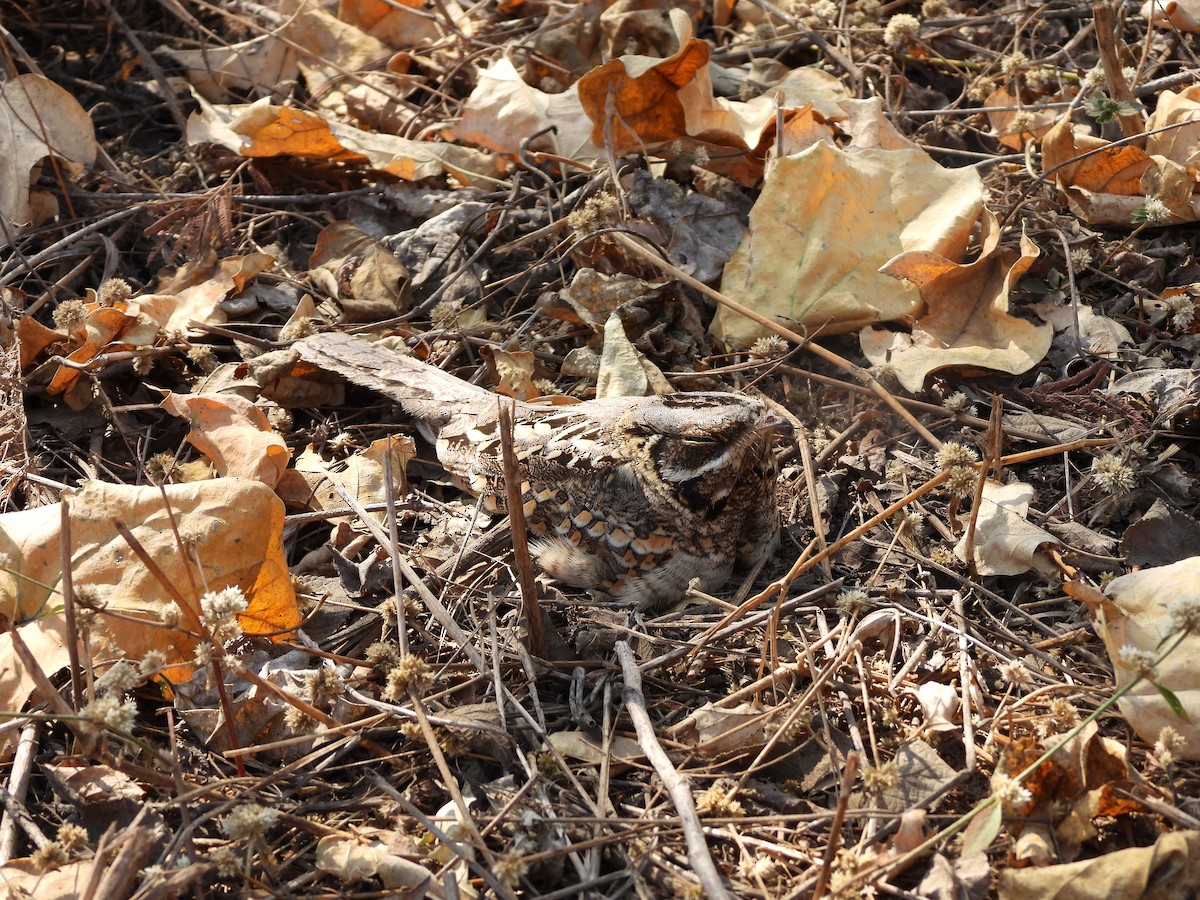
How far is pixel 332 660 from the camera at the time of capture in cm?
243

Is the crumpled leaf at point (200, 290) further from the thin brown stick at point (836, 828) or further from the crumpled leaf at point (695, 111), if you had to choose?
the thin brown stick at point (836, 828)

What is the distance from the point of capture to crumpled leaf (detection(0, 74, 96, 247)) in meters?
3.70

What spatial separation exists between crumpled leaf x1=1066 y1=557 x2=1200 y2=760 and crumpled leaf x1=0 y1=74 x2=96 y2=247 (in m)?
3.59

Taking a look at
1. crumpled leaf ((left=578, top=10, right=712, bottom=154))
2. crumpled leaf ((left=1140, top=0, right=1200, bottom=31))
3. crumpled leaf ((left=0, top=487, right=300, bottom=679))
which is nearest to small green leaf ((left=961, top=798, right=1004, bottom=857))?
crumpled leaf ((left=0, top=487, right=300, bottom=679))

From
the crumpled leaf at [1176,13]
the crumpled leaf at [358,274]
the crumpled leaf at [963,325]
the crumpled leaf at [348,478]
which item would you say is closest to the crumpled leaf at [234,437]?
the crumpled leaf at [348,478]

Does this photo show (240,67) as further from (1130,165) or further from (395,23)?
(1130,165)

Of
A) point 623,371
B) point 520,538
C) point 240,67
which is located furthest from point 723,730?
point 240,67

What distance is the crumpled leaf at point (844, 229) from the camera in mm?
3258

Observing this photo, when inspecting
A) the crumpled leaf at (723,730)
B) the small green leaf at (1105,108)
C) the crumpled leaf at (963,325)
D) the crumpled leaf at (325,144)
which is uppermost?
the small green leaf at (1105,108)

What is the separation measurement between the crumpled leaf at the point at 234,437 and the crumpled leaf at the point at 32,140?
1250mm

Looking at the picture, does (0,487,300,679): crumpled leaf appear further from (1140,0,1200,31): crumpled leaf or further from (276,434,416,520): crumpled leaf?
(1140,0,1200,31): crumpled leaf

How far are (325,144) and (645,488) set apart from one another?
1.96 meters

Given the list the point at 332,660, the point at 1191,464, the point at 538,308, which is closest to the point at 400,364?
the point at 538,308

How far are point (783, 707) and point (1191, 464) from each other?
4.67 feet
